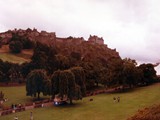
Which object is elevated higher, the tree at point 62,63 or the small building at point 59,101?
the tree at point 62,63

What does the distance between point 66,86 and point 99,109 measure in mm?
9399

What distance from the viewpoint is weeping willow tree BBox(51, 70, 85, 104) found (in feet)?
189

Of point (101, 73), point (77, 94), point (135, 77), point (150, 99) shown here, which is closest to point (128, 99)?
point (150, 99)

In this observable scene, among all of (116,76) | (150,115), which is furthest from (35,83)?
(150,115)

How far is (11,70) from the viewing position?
87.6 meters

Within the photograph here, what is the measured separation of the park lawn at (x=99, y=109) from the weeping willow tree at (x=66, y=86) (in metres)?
2.09

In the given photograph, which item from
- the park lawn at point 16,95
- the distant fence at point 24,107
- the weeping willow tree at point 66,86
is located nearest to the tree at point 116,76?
the weeping willow tree at point 66,86

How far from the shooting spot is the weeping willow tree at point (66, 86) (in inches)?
2271

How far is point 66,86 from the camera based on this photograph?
58.3m

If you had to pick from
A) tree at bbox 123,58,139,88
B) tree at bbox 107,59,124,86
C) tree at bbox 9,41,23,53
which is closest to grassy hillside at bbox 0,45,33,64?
tree at bbox 9,41,23,53

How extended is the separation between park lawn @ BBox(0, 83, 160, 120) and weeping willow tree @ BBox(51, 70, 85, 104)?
2085 mm

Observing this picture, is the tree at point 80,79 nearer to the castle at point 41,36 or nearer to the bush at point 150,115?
the bush at point 150,115

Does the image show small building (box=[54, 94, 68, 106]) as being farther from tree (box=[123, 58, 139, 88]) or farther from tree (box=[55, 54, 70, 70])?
tree (box=[55, 54, 70, 70])

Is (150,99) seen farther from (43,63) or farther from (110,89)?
(43,63)
